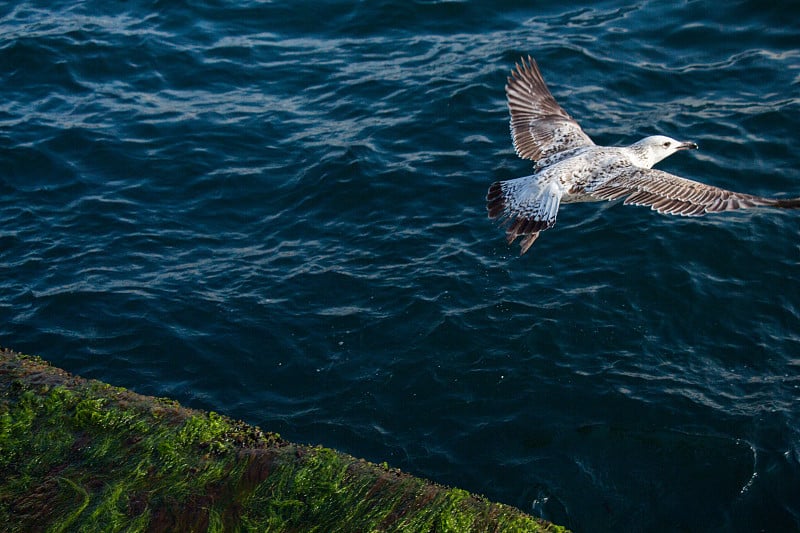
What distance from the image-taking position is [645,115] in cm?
1087

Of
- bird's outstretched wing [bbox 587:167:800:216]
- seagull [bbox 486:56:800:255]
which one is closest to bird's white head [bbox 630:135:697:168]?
seagull [bbox 486:56:800:255]

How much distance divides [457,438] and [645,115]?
586cm

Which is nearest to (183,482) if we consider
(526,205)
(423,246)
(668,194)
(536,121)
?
(526,205)

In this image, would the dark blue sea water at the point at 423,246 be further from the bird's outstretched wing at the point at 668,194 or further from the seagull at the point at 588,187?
the bird's outstretched wing at the point at 668,194

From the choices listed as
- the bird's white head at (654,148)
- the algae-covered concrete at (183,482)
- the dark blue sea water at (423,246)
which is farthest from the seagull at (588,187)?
the algae-covered concrete at (183,482)

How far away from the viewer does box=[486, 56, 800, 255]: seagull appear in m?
7.45

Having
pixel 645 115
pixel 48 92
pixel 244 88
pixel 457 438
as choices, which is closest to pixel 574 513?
pixel 457 438

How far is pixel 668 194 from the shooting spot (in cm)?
764

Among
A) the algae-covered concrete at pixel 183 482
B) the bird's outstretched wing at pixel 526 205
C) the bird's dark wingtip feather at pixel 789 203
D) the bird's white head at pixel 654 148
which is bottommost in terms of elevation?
the algae-covered concrete at pixel 183 482

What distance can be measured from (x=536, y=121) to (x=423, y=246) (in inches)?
79.9

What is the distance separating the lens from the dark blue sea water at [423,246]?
685 centimetres

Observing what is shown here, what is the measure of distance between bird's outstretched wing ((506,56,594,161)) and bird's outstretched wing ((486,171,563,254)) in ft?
4.10

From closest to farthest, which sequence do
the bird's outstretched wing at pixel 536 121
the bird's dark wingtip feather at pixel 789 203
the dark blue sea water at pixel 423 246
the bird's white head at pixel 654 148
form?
the bird's dark wingtip feather at pixel 789 203 < the dark blue sea water at pixel 423 246 < the bird's white head at pixel 654 148 < the bird's outstretched wing at pixel 536 121

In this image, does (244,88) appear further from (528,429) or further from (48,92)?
(528,429)
